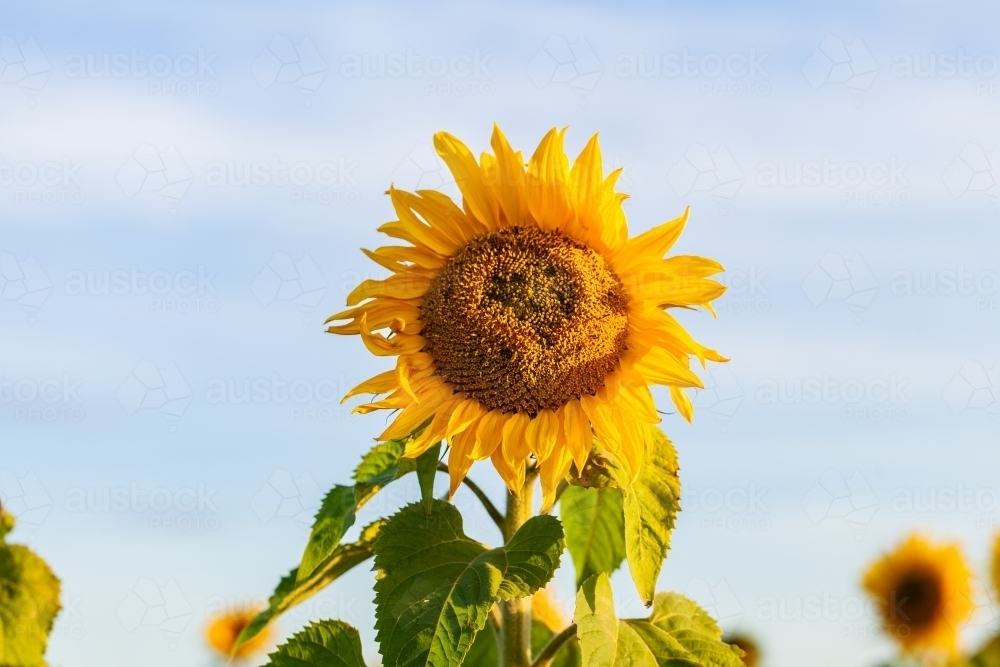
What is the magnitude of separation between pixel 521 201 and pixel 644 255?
0.42 m

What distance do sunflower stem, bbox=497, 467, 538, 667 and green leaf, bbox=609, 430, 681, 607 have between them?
0.34 m

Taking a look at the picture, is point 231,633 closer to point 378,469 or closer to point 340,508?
point 378,469

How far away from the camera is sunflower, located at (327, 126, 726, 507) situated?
3322 mm

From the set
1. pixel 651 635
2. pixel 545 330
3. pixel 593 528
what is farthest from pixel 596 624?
pixel 545 330

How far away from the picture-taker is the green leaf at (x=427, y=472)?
3.30m

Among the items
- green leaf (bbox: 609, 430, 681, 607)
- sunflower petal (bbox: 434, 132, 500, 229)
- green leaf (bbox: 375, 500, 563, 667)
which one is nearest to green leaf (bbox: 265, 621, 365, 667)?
green leaf (bbox: 375, 500, 563, 667)

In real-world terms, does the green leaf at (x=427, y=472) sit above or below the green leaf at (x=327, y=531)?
above

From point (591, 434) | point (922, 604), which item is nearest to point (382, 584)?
point (591, 434)

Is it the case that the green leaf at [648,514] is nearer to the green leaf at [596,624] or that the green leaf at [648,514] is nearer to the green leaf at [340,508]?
the green leaf at [596,624]

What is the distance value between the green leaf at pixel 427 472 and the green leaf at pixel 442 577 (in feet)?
0.17

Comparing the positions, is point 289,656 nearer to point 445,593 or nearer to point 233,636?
point 445,593

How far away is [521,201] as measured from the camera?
3.45 metres

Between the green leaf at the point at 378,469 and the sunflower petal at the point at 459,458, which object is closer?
the sunflower petal at the point at 459,458

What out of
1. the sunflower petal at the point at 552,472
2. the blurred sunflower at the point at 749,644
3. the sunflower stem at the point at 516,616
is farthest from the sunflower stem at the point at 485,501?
the blurred sunflower at the point at 749,644
